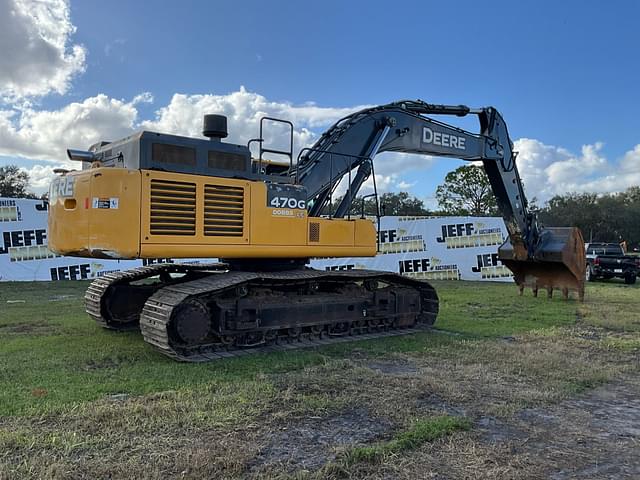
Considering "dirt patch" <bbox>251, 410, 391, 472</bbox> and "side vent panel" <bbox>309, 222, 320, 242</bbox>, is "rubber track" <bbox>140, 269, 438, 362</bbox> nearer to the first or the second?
"side vent panel" <bbox>309, 222, 320, 242</bbox>

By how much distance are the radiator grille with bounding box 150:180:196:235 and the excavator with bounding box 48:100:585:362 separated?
1 centimetres

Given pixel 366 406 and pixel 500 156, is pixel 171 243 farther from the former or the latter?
pixel 500 156

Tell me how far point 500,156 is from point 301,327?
21.4 feet

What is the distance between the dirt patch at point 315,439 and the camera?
3.90 meters

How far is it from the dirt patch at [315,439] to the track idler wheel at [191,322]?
8.53 feet

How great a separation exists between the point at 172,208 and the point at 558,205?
63.8 m

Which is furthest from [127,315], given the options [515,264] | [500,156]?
[515,264]

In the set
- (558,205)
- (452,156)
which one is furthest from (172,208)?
(558,205)

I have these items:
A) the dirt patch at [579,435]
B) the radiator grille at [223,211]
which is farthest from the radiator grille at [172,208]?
the dirt patch at [579,435]

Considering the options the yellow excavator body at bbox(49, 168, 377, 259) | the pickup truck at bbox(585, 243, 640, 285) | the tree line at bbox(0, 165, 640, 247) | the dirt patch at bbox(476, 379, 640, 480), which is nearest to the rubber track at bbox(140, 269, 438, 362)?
the yellow excavator body at bbox(49, 168, 377, 259)

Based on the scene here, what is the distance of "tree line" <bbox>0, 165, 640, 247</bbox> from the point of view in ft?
145

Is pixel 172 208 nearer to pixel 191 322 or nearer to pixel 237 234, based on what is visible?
pixel 237 234

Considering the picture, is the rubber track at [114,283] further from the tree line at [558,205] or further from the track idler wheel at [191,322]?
the tree line at [558,205]

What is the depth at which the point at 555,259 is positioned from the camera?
1308cm
